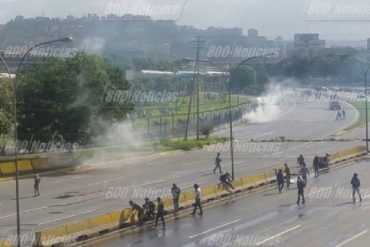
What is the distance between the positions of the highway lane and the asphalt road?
13.7 ft

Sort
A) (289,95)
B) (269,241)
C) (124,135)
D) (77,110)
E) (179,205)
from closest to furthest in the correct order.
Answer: (269,241)
(179,205)
(77,110)
(124,135)
(289,95)

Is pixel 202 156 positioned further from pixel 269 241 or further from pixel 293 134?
pixel 269 241

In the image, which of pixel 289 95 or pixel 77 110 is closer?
pixel 77 110

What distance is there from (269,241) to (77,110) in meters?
25.4

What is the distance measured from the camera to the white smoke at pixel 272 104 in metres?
98.9

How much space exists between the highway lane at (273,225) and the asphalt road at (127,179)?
13.7 ft

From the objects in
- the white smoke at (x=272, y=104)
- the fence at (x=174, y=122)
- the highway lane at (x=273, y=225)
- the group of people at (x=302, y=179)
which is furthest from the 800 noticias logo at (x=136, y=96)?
the highway lane at (x=273, y=225)

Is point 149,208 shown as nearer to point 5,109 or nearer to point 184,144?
point 5,109

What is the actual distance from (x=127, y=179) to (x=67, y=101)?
8345mm

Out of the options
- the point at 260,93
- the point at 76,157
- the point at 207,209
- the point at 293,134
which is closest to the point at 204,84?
the point at 260,93

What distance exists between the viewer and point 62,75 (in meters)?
46.2

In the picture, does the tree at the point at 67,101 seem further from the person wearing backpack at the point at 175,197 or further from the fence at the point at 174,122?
the fence at the point at 174,122

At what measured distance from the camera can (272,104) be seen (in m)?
127

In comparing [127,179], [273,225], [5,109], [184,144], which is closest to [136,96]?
[184,144]
